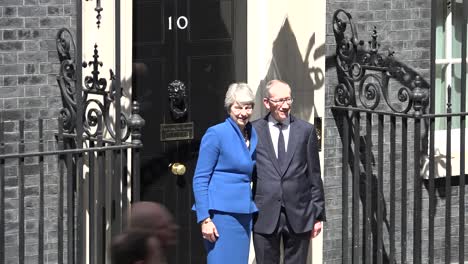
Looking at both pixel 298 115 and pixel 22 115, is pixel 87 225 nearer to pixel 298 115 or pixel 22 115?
pixel 22 115

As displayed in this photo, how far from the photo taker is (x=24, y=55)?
9.13 meters

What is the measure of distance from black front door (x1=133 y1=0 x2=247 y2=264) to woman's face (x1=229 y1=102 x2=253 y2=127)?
1.09m

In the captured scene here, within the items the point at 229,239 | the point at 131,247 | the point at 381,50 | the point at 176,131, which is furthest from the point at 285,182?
the point at 131,247

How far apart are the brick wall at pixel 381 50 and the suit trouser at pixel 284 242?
4.24 ft

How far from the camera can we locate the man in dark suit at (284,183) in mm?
9125

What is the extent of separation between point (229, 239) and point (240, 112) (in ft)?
2.65

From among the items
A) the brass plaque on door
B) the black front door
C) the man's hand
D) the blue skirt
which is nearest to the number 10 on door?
the black front door

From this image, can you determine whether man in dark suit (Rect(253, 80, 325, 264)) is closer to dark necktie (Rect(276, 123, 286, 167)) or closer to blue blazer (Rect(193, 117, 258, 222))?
dark necktie (Rect(276, 123, 286, 167))

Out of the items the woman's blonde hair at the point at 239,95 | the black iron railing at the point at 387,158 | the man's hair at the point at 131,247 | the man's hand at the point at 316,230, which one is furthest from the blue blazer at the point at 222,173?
the man's hair at the point at 131,247

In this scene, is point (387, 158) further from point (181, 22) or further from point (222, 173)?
point (222, 173)

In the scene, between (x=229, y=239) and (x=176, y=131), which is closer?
(x=229, y=239)

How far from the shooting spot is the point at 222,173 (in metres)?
8.97

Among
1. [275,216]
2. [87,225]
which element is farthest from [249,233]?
[87,225]

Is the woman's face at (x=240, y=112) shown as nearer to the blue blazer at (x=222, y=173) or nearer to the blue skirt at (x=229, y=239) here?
the blue blazer at (x=222, y=173)
